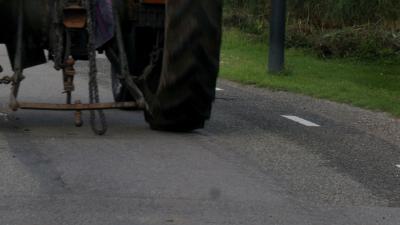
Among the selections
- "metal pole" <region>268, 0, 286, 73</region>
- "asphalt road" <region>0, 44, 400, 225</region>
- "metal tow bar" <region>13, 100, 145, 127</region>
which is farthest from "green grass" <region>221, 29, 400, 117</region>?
"metal tow bar" <region>13, 100, 145, 127</region>

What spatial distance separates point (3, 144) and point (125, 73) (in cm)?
120

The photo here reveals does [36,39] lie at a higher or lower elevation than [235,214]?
higher

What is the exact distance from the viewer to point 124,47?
1068 cm

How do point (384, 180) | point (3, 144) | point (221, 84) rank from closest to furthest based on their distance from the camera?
point (384, 180) < point (3, 144) < point (221, 84)

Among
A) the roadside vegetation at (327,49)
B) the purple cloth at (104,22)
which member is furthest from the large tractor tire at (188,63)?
the roadside vegetation at (327,49)

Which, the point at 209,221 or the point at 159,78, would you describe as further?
the point at 159,78

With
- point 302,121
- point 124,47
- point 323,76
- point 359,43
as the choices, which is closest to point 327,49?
point 359,43

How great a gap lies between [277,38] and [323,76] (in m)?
0.99

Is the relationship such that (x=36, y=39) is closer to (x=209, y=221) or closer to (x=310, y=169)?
(x=310, y=169)

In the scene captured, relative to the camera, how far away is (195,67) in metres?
10.0

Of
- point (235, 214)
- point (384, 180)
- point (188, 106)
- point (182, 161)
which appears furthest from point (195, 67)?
point (235, 214)

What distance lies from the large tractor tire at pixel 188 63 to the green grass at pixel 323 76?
4.15 m

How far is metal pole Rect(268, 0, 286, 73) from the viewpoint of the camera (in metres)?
19.0

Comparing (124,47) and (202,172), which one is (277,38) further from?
(202,172)
